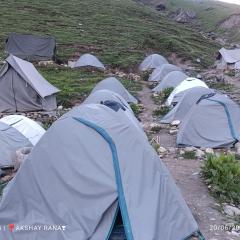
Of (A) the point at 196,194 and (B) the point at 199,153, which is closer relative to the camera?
(A) the point at 196,194

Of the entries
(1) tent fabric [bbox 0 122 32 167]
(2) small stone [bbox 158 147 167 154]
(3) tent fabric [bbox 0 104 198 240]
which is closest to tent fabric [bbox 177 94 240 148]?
(2) small stone [bbox 158 147 167 154]

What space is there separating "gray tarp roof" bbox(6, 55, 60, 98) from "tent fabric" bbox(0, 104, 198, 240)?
1398 cm

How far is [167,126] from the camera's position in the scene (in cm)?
1816

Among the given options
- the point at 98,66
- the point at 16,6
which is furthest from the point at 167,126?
the point at 16,6

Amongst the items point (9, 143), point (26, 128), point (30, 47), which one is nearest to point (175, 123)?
point (26, 128)

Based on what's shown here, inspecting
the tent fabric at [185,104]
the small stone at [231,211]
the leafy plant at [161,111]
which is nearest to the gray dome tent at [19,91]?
the leafy plant at [161,111]

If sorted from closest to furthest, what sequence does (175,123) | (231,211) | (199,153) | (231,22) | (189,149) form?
(231,211), (199,153), (189,149), (175,123), (231,22)

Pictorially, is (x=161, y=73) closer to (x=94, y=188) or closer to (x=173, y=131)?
(x=173, y=131)

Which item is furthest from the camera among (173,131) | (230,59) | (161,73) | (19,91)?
(230,59)

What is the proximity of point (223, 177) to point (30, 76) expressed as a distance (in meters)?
13.8

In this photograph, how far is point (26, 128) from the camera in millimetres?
12578

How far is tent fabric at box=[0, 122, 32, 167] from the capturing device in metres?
11.4

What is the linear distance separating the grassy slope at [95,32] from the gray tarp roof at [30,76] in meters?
5.90

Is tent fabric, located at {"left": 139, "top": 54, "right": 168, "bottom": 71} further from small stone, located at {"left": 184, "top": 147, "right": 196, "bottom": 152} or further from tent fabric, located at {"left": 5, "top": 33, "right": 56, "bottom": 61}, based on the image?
small stone, located at {"left": 184, "top": 147, "right": 196, "bottom": 152}
